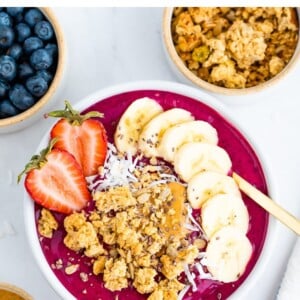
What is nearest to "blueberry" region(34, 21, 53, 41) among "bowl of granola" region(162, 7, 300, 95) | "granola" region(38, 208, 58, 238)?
"bowl of granola" region(162, 7, 300, 95)

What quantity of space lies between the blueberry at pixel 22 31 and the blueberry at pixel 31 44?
0.01 metres

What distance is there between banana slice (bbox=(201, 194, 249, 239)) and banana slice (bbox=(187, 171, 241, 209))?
1cm

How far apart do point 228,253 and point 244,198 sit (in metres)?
0.10

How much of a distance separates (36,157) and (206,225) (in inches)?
12.2

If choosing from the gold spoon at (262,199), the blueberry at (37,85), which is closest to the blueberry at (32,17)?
the blueberry at (37,85)

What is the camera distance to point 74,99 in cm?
183

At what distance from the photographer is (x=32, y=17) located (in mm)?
1749

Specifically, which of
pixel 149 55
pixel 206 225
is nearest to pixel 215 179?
pixel 206 225

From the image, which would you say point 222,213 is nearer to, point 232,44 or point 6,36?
point 232,44

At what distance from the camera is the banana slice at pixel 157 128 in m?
1.62

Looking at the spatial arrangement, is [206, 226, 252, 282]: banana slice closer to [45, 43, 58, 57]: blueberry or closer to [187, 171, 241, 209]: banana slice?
[187, 171, 241, 209]: banana slice

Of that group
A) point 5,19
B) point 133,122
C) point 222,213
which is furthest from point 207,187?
point 5,19

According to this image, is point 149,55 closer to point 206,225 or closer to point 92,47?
point 92,47

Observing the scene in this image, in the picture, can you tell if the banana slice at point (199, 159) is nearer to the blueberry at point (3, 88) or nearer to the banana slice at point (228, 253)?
the banana slice at point (228, 253)
